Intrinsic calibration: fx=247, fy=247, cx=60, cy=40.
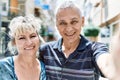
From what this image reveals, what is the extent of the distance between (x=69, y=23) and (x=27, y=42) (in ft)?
0.91

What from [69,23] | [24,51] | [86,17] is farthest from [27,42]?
[86,17]

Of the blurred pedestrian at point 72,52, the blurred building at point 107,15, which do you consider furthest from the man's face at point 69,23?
the blurred building at point 107,15

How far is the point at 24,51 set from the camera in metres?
1.48

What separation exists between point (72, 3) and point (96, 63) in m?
0.39

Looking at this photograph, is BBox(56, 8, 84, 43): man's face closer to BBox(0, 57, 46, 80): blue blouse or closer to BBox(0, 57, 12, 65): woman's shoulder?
BBox(0, 57, 46, 80): blue blouse

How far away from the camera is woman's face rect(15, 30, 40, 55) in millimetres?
1461

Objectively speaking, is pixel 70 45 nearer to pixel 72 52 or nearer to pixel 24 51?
pixel 72 52

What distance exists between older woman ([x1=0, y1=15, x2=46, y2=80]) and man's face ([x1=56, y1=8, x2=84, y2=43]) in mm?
167

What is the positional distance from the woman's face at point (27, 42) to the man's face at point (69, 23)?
0.55 feet

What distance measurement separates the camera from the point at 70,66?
1390mm

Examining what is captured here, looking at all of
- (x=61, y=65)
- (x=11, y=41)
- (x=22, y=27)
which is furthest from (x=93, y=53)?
(x=11, y=41)

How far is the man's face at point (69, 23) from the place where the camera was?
1382 millimetres

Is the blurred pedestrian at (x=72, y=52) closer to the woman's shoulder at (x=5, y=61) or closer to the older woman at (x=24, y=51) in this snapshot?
the older woman at (x=24, y=51)

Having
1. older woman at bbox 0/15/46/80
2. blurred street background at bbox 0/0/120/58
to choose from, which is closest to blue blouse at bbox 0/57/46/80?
older woman at bbox 0/15/46/80
